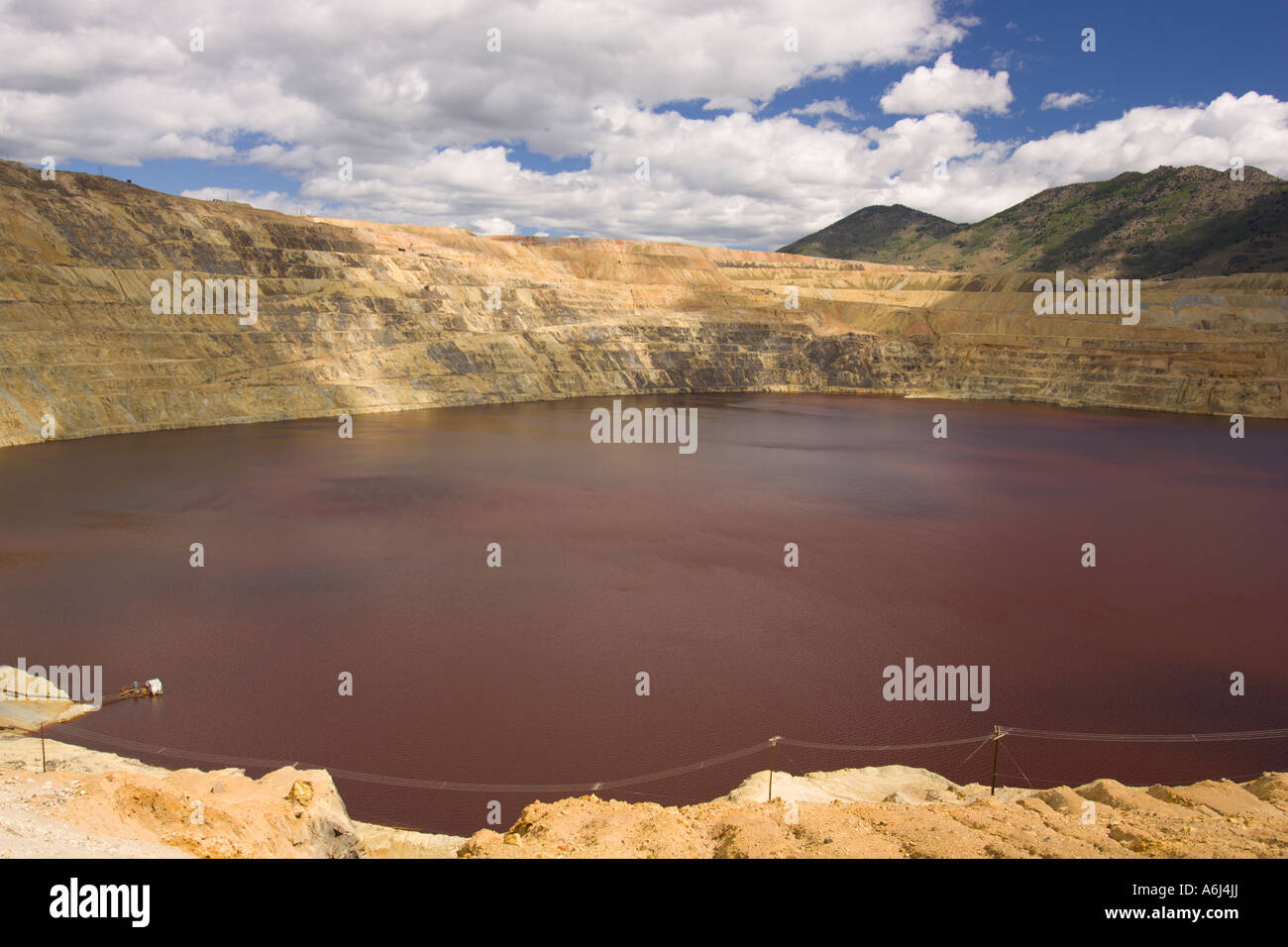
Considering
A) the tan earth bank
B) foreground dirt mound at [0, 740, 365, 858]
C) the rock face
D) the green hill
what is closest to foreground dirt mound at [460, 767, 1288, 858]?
the tan earth bank

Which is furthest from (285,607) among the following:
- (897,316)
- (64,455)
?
(897,316)

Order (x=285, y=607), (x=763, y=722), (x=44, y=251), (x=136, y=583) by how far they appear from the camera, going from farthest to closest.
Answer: (x=44, y=251), (x=136, y=583), (x=285, y=607), (x=763, y=722)

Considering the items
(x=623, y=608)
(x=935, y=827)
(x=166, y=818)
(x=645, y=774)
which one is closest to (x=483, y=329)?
(x=623, y=608)

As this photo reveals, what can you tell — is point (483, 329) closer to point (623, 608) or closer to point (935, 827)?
point (623, 608)

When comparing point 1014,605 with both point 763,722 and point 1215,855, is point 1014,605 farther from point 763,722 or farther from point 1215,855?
point 1215,855
